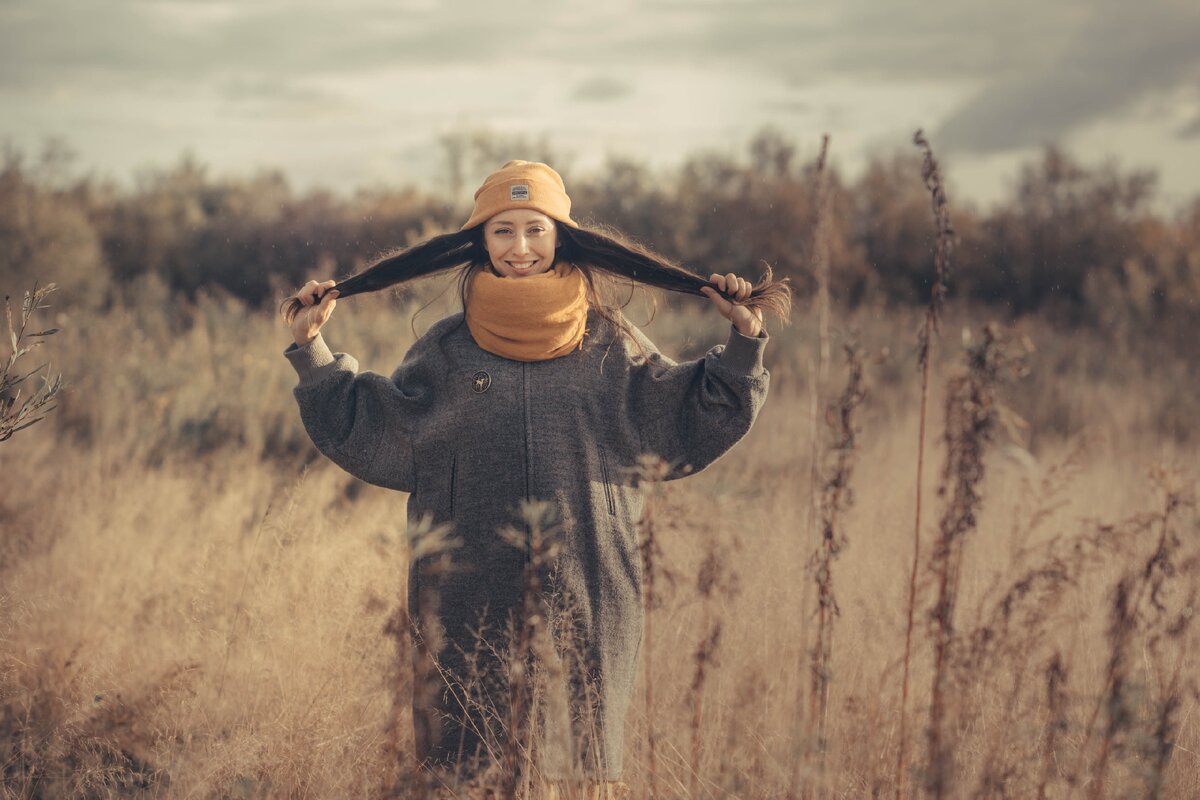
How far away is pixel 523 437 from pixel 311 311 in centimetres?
74

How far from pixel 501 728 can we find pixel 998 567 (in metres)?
2.75

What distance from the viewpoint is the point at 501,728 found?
3.16m

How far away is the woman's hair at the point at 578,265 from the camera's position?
3.49m

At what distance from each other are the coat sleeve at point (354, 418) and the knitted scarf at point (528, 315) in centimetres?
31

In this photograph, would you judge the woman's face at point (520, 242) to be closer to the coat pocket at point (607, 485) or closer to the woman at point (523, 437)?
the woman at point (523, 437)

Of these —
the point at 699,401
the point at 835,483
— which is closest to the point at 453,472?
the point at 699,401

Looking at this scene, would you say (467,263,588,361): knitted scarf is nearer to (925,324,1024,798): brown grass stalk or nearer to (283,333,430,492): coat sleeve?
(283,333,430,492): coat sleeve

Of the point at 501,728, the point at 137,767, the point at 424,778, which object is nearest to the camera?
the point at 424,778

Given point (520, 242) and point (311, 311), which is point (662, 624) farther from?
point (311, 311)

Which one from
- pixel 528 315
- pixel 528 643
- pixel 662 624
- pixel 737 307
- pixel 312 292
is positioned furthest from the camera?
pixel 662 624

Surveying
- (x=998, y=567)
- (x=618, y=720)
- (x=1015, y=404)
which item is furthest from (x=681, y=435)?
(x=1015, y=404)

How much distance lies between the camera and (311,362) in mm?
3291

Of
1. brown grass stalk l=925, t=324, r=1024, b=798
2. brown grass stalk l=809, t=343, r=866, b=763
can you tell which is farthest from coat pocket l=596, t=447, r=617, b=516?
brown grass stalk l=925, t=324, r=1024, b=798

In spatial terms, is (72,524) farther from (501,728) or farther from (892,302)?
(892,302)
